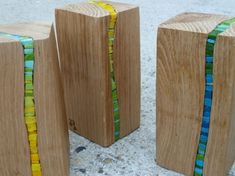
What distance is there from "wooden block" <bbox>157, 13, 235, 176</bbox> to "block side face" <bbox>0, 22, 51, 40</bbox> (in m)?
0.22

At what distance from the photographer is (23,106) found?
0.66m

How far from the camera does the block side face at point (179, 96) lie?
68 cm

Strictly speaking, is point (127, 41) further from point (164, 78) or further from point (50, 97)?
point (50, 97)

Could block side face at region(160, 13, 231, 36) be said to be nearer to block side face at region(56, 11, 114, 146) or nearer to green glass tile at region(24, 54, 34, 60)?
block side face at region(56, 11, 114, 146)

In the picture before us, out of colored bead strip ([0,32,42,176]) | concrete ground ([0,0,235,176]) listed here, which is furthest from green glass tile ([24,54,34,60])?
concrete ground ([0,0,235,176])

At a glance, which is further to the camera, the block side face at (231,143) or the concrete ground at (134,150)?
the concrete ground at (134,150)

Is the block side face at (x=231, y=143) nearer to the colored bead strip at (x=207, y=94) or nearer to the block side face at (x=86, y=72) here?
the colored bead strip at (x=207, y=94)

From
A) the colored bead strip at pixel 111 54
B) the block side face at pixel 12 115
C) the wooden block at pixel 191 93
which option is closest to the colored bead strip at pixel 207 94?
the wooden block at pixel 191 93

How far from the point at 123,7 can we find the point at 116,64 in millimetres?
135

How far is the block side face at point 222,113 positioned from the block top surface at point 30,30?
0.32 m

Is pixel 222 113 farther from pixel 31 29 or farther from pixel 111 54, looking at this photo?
pixel 31 29

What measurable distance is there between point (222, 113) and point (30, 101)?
365 millimetres

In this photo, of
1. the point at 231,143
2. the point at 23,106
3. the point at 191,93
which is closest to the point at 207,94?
the point at 191,93

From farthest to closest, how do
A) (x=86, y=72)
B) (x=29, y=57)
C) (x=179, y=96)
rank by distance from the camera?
(x=86, y=72) < (x=179, y=96) < (x=29, y=57)
